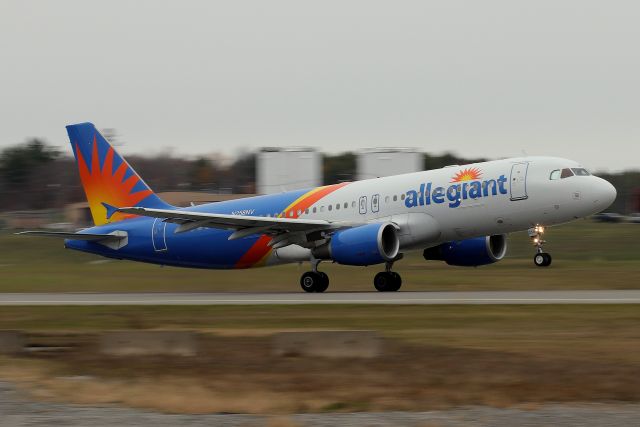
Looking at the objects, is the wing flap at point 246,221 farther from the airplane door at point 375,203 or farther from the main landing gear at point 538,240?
the main landing gear at point 538,240

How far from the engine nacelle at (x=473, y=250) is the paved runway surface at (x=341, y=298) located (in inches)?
118

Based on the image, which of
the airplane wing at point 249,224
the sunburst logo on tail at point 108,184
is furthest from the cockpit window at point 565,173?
the sunburst logo on tail at point 108,184

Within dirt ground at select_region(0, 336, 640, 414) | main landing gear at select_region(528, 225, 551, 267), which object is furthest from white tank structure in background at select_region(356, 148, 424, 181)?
dirt ground at select_region(0, 336, 640, 414)

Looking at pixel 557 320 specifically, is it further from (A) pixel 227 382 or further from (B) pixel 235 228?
(B) pixel 235 228

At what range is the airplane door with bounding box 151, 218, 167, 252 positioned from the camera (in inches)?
1484

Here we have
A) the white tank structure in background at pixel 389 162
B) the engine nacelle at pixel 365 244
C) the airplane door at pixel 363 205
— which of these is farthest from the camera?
the white tank structure in background at pixel 389 162

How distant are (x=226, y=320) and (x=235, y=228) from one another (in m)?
9.84

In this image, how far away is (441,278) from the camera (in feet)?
133

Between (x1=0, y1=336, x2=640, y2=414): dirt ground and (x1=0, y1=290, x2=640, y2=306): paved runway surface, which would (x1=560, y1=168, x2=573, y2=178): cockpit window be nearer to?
(x1=0, y1=290, x2=640, y2=306): paved runway surface

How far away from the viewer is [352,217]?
3472 cm

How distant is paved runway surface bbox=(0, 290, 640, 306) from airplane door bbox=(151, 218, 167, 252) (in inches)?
139

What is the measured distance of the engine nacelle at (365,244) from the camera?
105ft

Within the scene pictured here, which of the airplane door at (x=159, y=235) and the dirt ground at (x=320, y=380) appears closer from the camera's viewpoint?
the dirt ground at (x=320, y=380)

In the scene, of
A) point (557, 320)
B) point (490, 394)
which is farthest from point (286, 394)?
point (557, 320)
